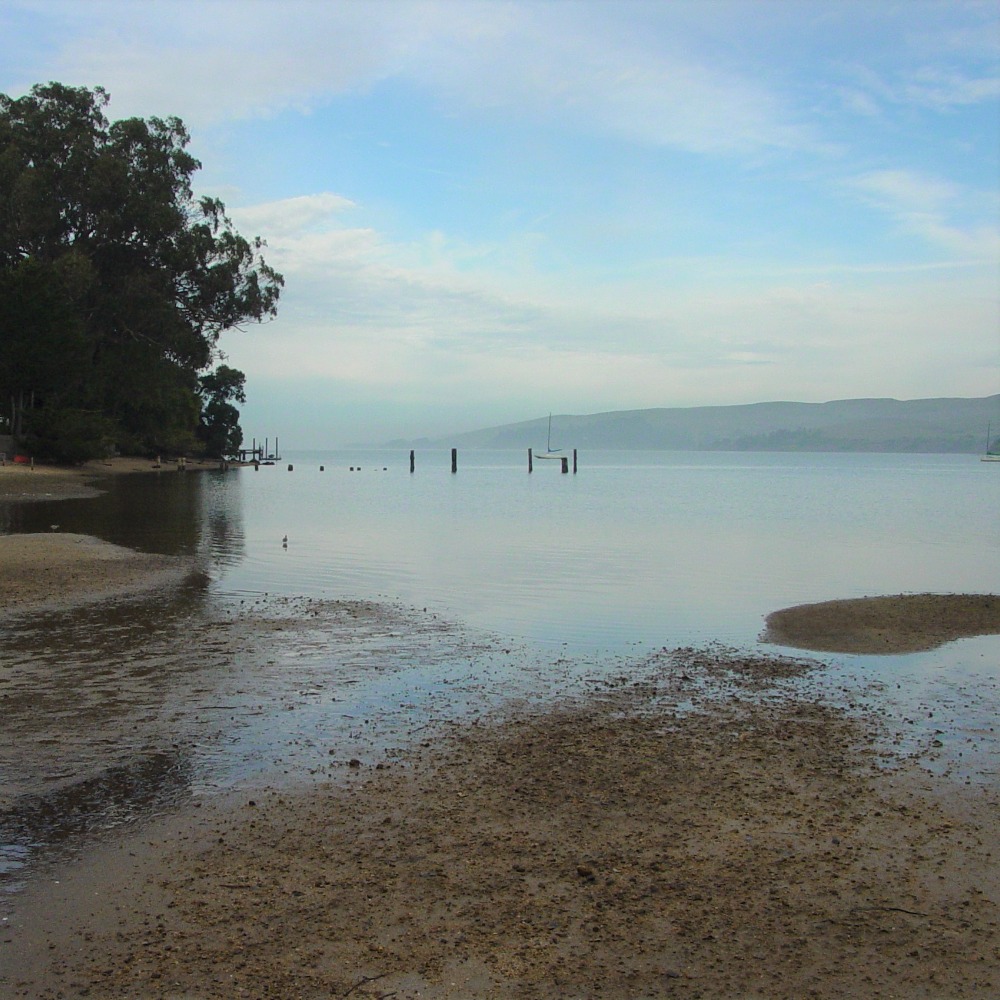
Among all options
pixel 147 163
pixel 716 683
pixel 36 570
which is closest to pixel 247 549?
pixel 36 570

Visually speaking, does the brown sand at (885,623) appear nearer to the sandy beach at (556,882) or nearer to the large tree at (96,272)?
the sandy beach at (556,882)

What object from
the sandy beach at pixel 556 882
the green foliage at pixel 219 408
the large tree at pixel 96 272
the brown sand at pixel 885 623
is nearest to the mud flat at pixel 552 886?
the sandy beach at pixel 556 882

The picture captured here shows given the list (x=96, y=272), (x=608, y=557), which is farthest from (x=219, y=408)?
(x=608, y=557)

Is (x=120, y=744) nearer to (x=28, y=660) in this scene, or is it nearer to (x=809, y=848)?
(x=28, y=660)

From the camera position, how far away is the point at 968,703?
1040cm

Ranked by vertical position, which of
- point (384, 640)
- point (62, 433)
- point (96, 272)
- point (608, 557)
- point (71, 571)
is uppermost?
point (96, 272)

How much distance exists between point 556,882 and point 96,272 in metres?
65.4

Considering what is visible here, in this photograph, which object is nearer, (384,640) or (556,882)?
(556,882)

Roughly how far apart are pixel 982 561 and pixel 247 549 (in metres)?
20.0

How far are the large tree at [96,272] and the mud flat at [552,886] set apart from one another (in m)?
57.5

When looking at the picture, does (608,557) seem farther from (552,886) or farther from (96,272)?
Answer: (96,272)

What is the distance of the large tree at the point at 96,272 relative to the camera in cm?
5959

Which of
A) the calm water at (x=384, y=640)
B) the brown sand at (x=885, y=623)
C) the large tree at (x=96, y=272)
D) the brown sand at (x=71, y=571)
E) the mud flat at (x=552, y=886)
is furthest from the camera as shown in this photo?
the large tree at (x=96, y=272)

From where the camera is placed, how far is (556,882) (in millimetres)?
5711
